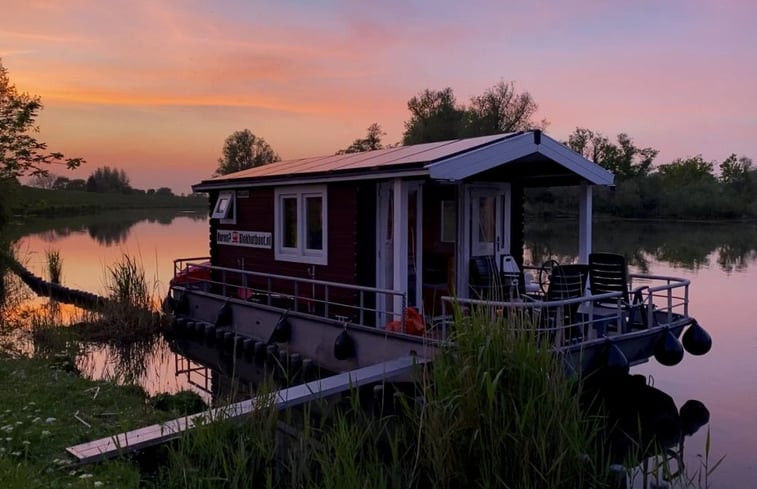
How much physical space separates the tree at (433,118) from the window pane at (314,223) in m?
39.6

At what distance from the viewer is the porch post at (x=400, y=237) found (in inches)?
345

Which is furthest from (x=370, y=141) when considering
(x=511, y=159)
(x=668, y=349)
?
(x=668, y=349)

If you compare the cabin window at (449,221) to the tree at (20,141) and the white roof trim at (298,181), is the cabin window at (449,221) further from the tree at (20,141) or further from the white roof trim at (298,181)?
the tree at (20,141)

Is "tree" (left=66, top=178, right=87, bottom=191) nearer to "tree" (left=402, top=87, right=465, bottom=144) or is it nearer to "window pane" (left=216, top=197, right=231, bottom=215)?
"tree" (left=402, top=87, right=465, bottom=144)

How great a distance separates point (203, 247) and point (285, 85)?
1933 centimetres

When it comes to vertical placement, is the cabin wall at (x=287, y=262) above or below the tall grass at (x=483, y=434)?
above

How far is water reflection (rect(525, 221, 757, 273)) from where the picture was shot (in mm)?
29375

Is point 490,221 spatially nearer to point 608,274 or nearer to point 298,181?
point 608,274

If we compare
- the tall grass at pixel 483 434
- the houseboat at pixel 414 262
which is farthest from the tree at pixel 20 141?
the tall grass at pixel 483 434

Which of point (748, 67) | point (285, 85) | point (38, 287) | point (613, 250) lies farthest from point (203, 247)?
point (748, 67)

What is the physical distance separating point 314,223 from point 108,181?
86872mm

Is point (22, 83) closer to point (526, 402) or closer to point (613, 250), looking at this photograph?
point (526, 402)

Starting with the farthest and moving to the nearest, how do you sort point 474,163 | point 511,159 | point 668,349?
1. point 511,159
2. point 668,349
3. point 474,163

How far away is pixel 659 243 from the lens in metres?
38.5
